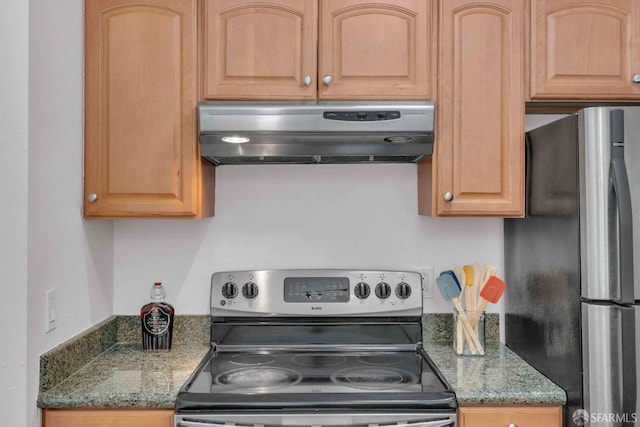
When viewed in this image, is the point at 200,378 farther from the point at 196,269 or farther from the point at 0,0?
the point at 0,0

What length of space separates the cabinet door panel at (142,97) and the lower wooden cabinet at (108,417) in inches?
27.5

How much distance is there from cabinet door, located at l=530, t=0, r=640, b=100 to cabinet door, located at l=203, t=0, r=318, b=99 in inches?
30.5


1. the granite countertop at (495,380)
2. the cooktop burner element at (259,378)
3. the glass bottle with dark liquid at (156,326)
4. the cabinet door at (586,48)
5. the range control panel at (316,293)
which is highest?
the cabinet door at (586,48)

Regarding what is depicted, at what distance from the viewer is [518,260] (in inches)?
78.4

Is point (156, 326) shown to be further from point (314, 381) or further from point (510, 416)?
point (510, 416)

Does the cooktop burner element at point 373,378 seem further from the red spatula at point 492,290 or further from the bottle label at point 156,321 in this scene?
the bottle label at point 156,321

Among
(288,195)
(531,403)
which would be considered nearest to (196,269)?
(288,195)

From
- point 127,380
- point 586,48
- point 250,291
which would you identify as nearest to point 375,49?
point 586,48

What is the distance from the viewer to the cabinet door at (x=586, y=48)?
5.96ft

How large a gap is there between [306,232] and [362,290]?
323mm

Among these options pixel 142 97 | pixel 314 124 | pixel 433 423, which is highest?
pixel 142 97

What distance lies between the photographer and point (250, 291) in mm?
2072

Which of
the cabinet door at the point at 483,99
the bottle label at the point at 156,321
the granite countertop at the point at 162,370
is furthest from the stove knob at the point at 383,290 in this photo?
the bottle label at the point at 156,321

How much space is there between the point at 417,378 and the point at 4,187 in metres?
1.34
